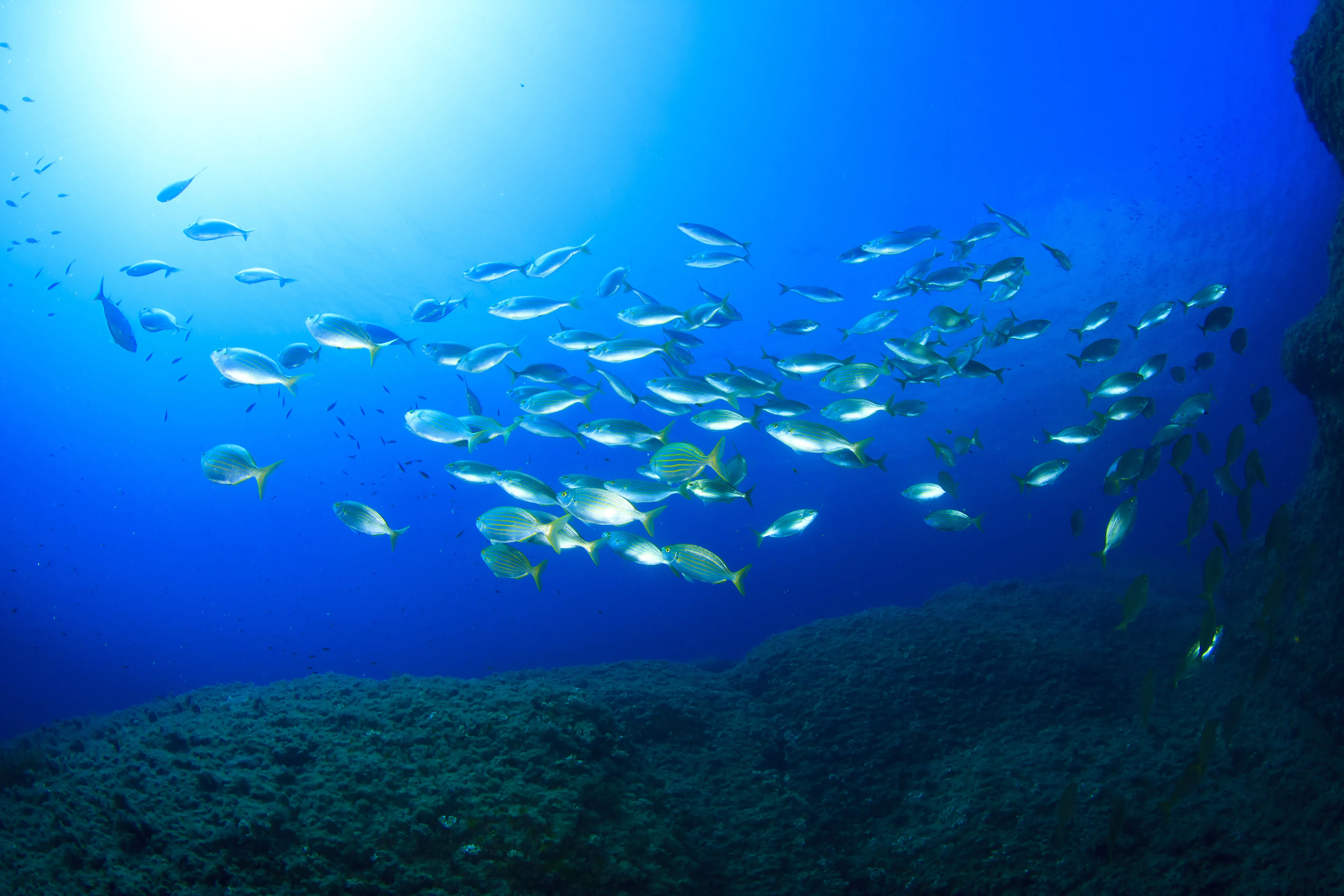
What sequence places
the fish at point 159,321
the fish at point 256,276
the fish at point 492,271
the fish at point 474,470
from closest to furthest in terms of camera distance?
the fish at point 474,470
the fish at point 492,271
the fish at point 256,276
the fish at point 159,321

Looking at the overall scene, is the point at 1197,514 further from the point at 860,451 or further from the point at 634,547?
the point at 634,547

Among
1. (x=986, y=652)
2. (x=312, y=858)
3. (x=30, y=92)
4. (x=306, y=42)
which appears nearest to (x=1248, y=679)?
(x=986, y=652)

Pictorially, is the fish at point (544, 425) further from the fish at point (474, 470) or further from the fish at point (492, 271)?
the fish at point (492, 271)

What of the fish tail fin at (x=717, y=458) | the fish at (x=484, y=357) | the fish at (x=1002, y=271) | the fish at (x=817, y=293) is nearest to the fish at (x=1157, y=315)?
the fish at (x=1002, y=271)

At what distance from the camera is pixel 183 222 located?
20422 mm

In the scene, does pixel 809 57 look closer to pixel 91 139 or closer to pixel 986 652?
pixel 986 652

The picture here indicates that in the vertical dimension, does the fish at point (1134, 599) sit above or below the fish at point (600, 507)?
below

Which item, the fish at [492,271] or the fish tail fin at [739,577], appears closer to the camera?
the fish tail fin at [739,577]

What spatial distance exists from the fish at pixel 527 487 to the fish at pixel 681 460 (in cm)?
126

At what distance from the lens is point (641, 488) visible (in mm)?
5871

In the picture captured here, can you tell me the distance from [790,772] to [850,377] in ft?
14.8

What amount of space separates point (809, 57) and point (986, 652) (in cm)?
1686

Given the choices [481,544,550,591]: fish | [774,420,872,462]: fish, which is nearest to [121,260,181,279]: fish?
[481,544,550,591]: fish

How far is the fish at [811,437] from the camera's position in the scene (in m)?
5.49
